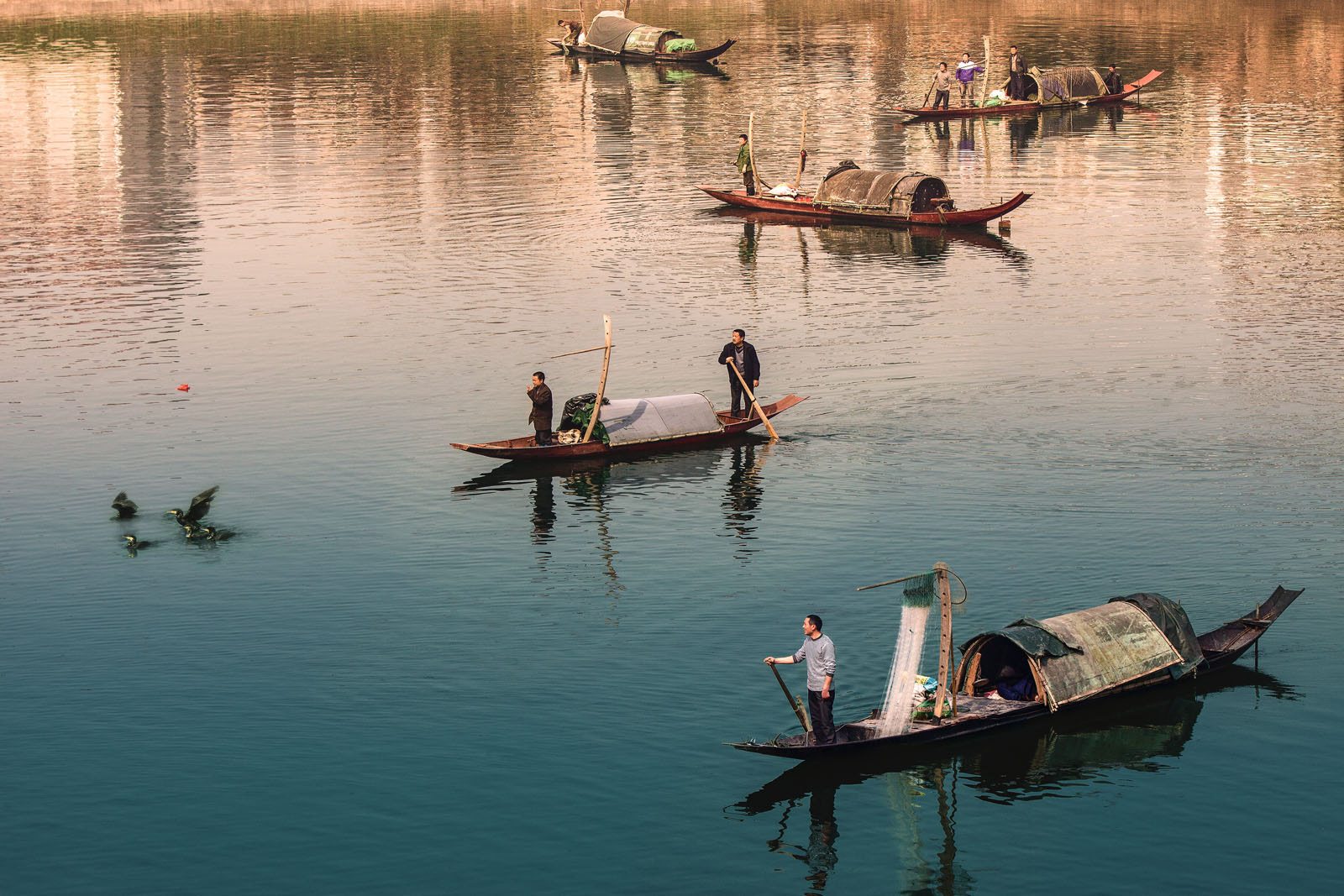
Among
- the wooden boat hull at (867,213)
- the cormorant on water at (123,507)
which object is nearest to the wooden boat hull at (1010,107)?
the wooden boat hull at (867,213)

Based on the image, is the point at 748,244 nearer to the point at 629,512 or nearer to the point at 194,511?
the point at 629,512

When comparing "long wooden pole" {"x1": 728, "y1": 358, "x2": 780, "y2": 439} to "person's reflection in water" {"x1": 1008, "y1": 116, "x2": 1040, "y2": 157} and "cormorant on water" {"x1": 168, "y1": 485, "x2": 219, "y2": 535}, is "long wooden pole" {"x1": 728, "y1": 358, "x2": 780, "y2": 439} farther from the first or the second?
"person's reflection in water" {"x1": 1008, "y1": 116, "x2": 1040, "y2": 157}

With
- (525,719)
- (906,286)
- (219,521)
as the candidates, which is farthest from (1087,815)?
(906,286)

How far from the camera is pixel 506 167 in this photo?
85.8 m

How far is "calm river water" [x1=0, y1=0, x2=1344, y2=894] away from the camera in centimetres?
2402

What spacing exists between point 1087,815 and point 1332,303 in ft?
119

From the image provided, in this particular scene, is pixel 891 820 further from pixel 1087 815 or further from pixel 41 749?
pixel 41 749

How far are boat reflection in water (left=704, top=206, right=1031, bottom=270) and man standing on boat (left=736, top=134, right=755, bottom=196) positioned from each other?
1.38 m

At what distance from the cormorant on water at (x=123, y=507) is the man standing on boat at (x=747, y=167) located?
1557 inches

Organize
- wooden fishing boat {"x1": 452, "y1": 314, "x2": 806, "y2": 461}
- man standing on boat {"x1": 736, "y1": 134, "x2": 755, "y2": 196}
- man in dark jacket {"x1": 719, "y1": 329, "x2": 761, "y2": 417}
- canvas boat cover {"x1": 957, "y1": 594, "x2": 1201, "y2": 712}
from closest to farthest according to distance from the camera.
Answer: canvas boat cover {"x1": 957, "y1": 594, "x2": 1201, "y2": 712}
wooden fishing boat {"x1": 452, "y1": 314, "x2": 806, "y2": 461}
man in dark jacket {"x1": 719, "y1": 329, "x2": 761, "y2": 417}
man standing on boat {"x1": 736, "y1": 134, "x2": 755, "y2": 196}

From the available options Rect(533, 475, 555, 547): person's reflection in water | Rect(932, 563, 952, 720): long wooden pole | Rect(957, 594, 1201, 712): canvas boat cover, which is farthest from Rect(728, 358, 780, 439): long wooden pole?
Rect(932, 563, 952, 720): long wooden pole

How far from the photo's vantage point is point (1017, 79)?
324ft

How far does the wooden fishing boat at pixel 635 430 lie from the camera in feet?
133

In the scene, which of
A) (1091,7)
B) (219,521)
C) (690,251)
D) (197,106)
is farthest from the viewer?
(1091,7)
